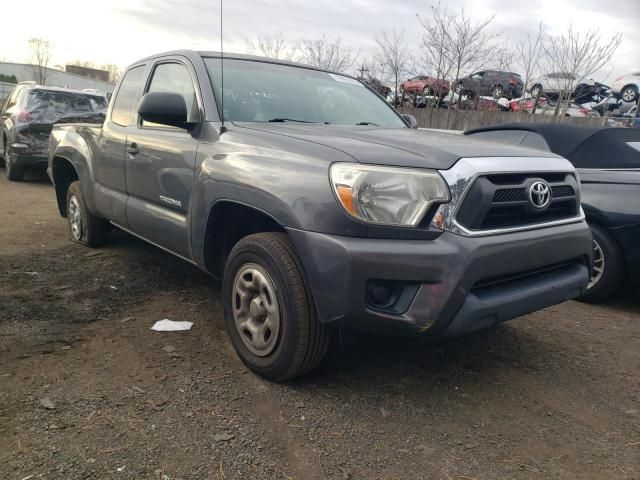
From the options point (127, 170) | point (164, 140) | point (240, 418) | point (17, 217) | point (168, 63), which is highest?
point (168, 63)

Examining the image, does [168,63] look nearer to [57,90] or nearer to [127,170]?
[127,170]

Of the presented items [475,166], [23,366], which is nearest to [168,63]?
[23,366]

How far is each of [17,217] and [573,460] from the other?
682cm

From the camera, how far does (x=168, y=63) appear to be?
3.95 m

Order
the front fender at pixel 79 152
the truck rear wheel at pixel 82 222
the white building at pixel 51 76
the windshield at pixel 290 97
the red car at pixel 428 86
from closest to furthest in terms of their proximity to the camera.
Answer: the windshield at pixel 290 97 → the front fender at pixel 79 152 → the truck rear wheel at pixel 82 222 → the red car at pixel 428 86 → the white building at pixel 51 76

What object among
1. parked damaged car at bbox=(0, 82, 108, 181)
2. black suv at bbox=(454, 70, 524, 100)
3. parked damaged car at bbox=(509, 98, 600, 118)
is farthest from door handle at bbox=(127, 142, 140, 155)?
parked damaged car at bbox=(509, 98, 600, 118)

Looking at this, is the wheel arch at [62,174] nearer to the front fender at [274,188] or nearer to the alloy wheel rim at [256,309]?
the front fender at [274,188]

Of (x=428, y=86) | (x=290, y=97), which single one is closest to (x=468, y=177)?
(x=290, y=97)

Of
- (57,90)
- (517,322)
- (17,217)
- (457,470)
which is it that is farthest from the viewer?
(57,90)

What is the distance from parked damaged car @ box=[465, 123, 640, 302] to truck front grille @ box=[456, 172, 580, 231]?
1.14 meters

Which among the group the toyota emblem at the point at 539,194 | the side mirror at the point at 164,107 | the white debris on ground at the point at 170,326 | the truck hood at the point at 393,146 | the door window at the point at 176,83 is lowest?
the white debris on ground at the point at 170,326

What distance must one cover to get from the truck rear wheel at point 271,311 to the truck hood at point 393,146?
0.58 metres

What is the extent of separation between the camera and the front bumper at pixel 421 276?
228 cm

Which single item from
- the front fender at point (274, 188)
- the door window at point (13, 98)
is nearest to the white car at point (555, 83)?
the door window at point (13, 98)
